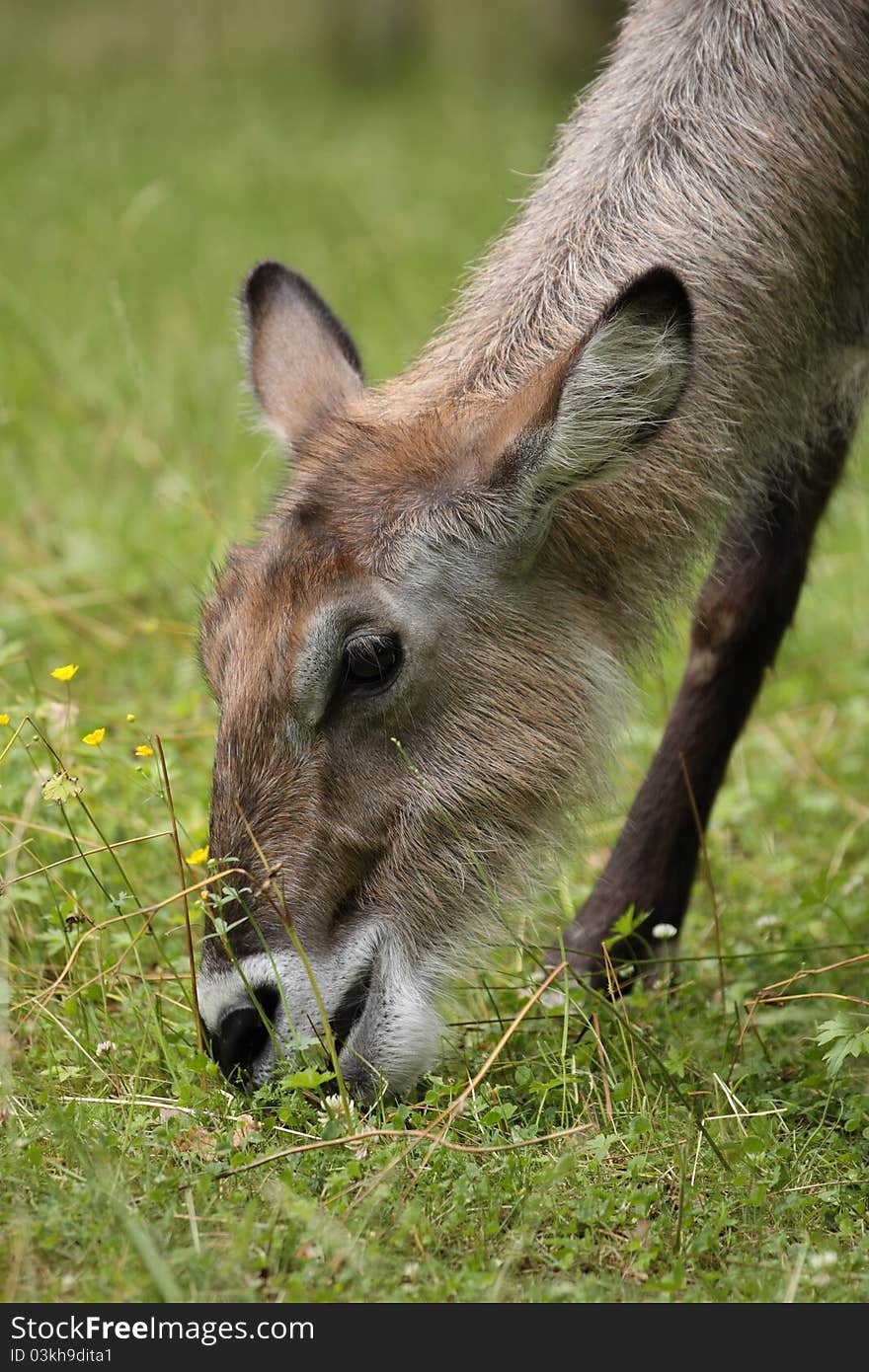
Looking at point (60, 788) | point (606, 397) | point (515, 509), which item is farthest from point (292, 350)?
point (60, 788)

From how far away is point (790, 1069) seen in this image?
3982 mm

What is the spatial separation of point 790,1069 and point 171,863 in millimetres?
1945

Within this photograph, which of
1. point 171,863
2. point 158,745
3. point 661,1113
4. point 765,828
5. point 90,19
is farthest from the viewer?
point 90,19

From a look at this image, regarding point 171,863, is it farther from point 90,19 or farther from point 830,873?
point 90,19

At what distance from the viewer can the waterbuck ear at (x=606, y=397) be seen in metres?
3.60

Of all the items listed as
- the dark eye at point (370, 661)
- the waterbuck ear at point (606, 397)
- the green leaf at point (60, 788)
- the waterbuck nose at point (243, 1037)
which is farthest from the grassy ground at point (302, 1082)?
the waterbuck ear at point (606, 397)

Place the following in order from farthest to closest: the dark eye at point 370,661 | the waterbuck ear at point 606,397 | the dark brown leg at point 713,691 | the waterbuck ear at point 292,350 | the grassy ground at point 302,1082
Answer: the dark brown leg at point 713,691, the waterbuck ear at point 292,350, the dark eye at point 370,661, the waterbuck ear at point 606,397, the grassy ground at point 302,1082

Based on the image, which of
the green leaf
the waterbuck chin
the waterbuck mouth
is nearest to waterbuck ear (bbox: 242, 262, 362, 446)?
the waterbuck chin

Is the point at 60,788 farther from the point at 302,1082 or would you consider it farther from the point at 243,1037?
the point at 302,1082

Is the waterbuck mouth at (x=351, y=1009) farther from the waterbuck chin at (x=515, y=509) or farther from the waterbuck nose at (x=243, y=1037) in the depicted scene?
the waterbuck nose at (x=243, y=1037)

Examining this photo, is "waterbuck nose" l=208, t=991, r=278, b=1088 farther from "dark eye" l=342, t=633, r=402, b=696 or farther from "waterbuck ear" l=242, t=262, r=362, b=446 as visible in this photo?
"waterbuck ear" l=242, t=262, r=362, b=446

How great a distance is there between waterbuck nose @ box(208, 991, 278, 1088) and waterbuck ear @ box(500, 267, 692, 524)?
129 cm

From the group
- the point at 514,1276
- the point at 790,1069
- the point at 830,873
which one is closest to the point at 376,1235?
the point at 514,1276

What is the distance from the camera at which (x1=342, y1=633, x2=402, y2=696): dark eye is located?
146 inches
